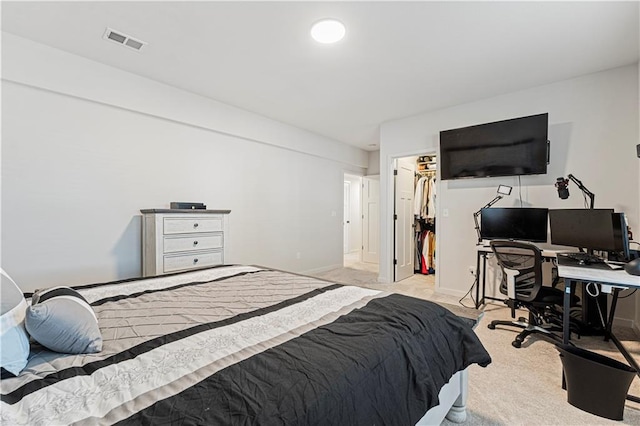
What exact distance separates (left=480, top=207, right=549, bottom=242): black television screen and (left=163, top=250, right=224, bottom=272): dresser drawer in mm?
3103

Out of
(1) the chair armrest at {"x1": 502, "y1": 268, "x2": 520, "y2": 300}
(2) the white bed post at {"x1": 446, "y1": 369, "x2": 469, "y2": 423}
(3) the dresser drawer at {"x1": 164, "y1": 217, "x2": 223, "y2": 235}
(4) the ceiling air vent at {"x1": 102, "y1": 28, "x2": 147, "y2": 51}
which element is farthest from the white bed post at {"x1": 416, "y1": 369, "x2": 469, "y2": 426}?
(4) the ceiling air vent at {"x1": 102, "y1": 28, "x2": 147, "y2": 51}

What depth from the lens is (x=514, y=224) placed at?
3189 mm

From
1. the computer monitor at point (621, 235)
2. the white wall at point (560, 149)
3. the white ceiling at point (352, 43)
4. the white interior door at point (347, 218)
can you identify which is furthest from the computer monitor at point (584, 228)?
the white interior door at point (347, 218)

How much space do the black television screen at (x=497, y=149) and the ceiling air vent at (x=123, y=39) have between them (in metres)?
3.49

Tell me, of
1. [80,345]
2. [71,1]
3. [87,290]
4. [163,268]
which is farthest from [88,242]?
[80,345]

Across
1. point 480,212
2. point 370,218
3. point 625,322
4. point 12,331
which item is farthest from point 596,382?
point 370,218

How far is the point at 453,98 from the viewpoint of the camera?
3.56 m

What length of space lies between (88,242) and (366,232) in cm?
496

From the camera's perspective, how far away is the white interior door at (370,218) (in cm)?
626

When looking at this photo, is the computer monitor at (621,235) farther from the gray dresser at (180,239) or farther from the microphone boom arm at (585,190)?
the gray dresser at (180,239)

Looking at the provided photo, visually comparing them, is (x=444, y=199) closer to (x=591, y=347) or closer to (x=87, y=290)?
(x=591, y=347)

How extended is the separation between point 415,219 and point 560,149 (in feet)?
8.36

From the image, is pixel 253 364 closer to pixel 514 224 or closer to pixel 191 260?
pixel 191 260

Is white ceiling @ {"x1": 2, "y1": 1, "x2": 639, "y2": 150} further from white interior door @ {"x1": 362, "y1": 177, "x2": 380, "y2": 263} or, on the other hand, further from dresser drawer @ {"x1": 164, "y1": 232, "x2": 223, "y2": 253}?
white interior door @ {"x1": 362, "y1": 177, "x2": 380, "y2": 263}
